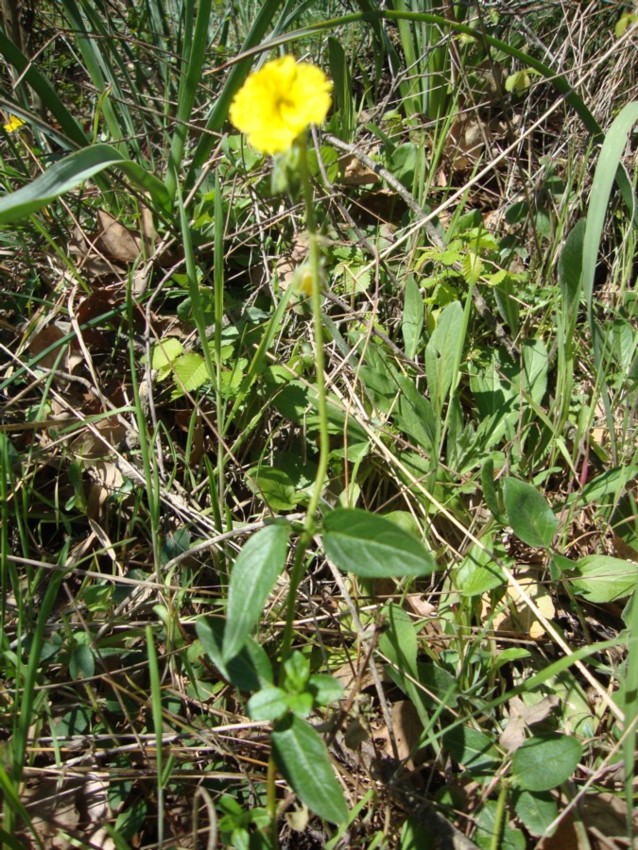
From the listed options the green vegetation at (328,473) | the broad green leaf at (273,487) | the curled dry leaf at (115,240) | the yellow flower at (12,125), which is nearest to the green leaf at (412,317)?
the green vegetation at (328,473)

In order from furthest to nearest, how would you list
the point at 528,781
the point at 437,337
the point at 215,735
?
the point at 437,337, the point at 215,735, the point at 528,781

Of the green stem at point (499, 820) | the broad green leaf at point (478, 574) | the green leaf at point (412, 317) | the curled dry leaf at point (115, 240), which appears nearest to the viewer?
the green stem at point (499, 820)

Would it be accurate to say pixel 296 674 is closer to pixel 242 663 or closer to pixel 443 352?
pixel 242 663

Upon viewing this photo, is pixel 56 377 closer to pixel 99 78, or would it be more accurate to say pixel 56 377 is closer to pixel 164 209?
pixel 164 209

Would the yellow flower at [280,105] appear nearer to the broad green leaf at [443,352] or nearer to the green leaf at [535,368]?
the broad green leaf at [443,352]

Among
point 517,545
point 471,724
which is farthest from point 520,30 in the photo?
point 471,724

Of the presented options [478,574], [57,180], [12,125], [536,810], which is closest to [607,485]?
[478,574]

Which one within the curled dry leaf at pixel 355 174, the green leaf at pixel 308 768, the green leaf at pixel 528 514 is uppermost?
the curled dry leaf at pixel 355 174
